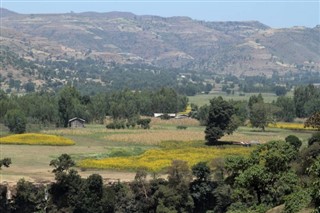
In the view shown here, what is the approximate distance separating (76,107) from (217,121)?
29214 mm

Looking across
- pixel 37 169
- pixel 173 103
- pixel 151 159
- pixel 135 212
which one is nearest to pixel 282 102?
pixel 173 103

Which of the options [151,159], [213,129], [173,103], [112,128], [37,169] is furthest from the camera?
[173,103]

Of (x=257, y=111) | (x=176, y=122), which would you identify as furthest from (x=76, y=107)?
(x=257, y=111)

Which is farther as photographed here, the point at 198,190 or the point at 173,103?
the point at 173,103

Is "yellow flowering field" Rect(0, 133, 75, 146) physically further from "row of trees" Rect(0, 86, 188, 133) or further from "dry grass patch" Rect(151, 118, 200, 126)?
"dry grass patch" Rect(151, 118, 200, 126)

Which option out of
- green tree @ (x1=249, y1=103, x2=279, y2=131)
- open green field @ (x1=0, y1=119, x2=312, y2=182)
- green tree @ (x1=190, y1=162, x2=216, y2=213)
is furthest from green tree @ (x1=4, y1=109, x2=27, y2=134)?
green tree @ (x1=190, y1=162, x2=216, y2=213)

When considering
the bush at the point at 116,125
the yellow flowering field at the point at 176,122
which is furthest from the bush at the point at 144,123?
the yellow flowering field at the point at 176,122

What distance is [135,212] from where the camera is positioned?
45.1m

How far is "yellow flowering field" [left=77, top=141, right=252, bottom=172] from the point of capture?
5866cm

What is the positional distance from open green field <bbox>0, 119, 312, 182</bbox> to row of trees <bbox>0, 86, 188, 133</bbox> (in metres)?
3.30

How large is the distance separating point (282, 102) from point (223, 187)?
67.4 m

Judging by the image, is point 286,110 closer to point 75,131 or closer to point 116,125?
point 116,125

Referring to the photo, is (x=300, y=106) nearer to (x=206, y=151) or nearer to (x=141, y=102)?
(x=141, y=102)

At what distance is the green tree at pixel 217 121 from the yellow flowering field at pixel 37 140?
15.5 meters
